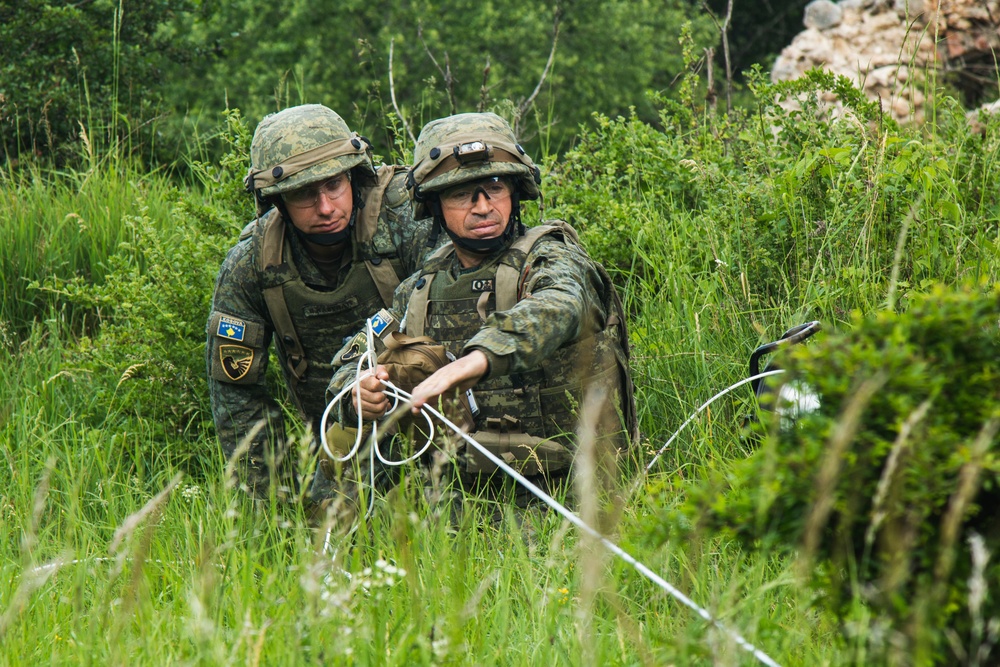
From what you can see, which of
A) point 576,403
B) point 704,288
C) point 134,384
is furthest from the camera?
point 134,384

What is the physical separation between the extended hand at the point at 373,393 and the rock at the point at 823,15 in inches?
333

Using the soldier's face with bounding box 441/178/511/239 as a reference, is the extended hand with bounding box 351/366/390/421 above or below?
below

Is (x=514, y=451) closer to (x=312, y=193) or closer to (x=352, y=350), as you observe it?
(x=352, y=350)

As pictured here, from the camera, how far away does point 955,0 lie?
32.8 ft

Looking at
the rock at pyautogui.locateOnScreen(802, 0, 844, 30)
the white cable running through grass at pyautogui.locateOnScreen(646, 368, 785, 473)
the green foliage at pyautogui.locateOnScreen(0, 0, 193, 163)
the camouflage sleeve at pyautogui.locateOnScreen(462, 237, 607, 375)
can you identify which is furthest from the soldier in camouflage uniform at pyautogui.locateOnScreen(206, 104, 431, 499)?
the rock at pyautogui.locateOnScreen(802, 0, 844, 30)

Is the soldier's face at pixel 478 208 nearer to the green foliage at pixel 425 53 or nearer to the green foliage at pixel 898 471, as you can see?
the green foliage at pixel 898 471

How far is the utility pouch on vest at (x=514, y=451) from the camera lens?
12.8ft

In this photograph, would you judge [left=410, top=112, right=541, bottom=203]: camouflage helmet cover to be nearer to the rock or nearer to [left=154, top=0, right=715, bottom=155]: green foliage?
the rock

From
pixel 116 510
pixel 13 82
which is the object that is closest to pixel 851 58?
pixel 13 82

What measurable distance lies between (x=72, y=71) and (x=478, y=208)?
233 inches

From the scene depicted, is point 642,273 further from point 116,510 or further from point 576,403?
point 116,510

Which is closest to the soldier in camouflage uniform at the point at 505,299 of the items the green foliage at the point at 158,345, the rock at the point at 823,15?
the green foliage at the point at 158,345

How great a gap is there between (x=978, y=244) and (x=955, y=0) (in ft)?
21.4

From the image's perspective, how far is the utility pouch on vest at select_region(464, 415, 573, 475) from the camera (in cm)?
389
